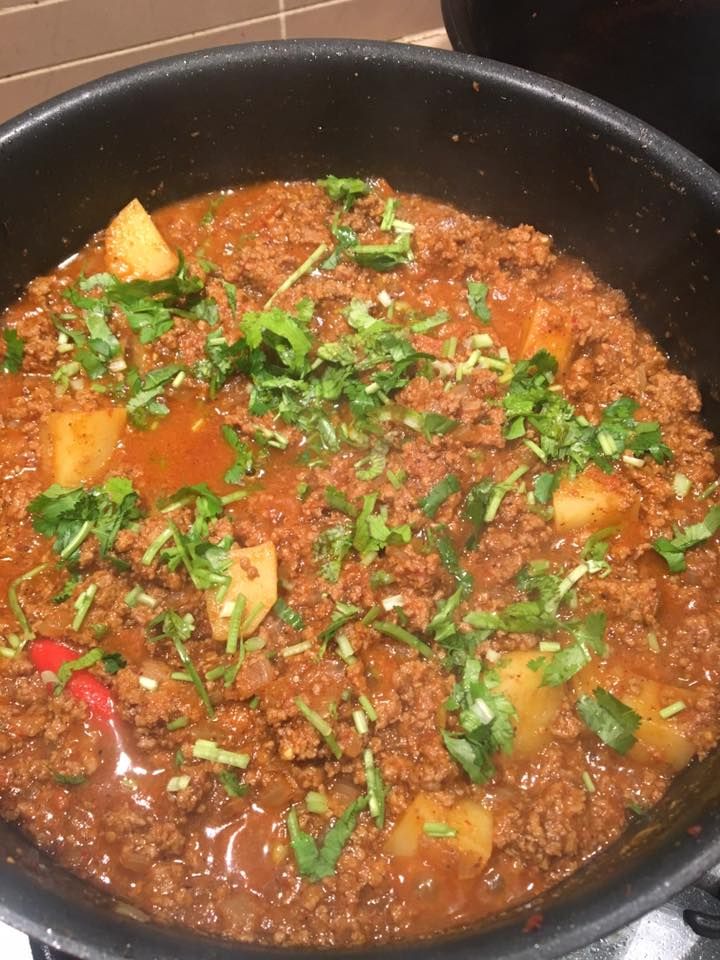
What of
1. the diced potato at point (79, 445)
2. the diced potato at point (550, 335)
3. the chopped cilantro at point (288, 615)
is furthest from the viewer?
the diced potato at point (550, 335)

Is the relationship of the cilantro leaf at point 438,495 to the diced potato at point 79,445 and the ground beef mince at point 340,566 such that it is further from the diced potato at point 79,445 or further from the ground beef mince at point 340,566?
the diced potato at point 79,445

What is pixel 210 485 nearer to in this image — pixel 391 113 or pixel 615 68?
pixel 391 113

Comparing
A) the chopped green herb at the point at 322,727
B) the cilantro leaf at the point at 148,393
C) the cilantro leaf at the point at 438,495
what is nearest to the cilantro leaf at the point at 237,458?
the cilantro leaf at the point at 148,393

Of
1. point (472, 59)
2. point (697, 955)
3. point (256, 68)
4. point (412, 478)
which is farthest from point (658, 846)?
point (256, 68)

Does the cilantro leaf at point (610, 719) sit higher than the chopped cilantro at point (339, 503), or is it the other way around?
the chopped cilantro at point (339, 503)

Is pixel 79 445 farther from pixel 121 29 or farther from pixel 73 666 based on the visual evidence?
pixel 121 29

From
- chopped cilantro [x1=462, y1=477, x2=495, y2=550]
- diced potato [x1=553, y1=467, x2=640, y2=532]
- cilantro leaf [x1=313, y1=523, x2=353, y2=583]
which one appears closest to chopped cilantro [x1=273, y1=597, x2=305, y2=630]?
cilantro leaf [x1=313, y1=523, x2=353, y2=583]
